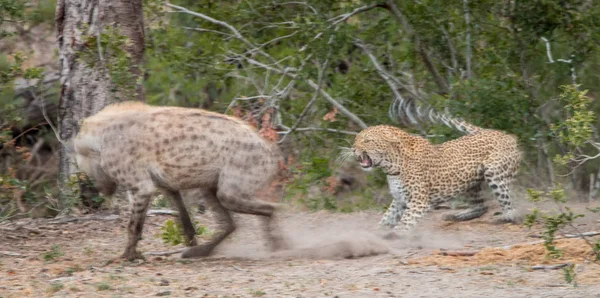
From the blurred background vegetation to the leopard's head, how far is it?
5.31 ft

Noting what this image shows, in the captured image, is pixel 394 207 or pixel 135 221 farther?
pixel 394 207

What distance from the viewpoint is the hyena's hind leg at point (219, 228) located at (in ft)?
26.7

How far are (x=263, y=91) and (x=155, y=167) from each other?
4673 mm

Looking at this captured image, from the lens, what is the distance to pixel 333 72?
1338 centimetres

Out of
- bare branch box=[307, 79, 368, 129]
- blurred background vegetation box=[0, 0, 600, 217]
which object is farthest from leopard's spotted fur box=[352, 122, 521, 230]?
bare branch box=[307, 79, 368, 129]

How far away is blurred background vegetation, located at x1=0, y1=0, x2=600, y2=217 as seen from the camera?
11.5 meters

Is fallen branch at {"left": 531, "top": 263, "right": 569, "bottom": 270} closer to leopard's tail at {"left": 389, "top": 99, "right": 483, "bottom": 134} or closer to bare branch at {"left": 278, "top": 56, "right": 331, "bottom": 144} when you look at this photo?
leopard's tail at {"left": 389, "top": 99, "right": 483, "bottom": 134}

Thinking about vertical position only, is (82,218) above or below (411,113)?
below

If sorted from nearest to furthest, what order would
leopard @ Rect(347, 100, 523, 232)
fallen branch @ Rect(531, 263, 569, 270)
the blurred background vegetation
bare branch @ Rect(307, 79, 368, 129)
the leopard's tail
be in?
fallen branch @ Rect(531, 263, 569, 270)
leopard @ Rect(347, 100, 523, 232)
the blurred background vegetation
the leopard's tail
bare branch @ Rect(307, 79, 368, 129)

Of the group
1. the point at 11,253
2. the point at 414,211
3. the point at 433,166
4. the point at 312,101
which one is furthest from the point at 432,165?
the point at 11,253

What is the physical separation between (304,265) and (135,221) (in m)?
1.36

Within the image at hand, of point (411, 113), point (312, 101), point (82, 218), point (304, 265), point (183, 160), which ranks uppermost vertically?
point (312, 101)

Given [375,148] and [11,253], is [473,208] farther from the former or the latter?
[11,253]

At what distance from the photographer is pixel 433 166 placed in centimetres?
959
